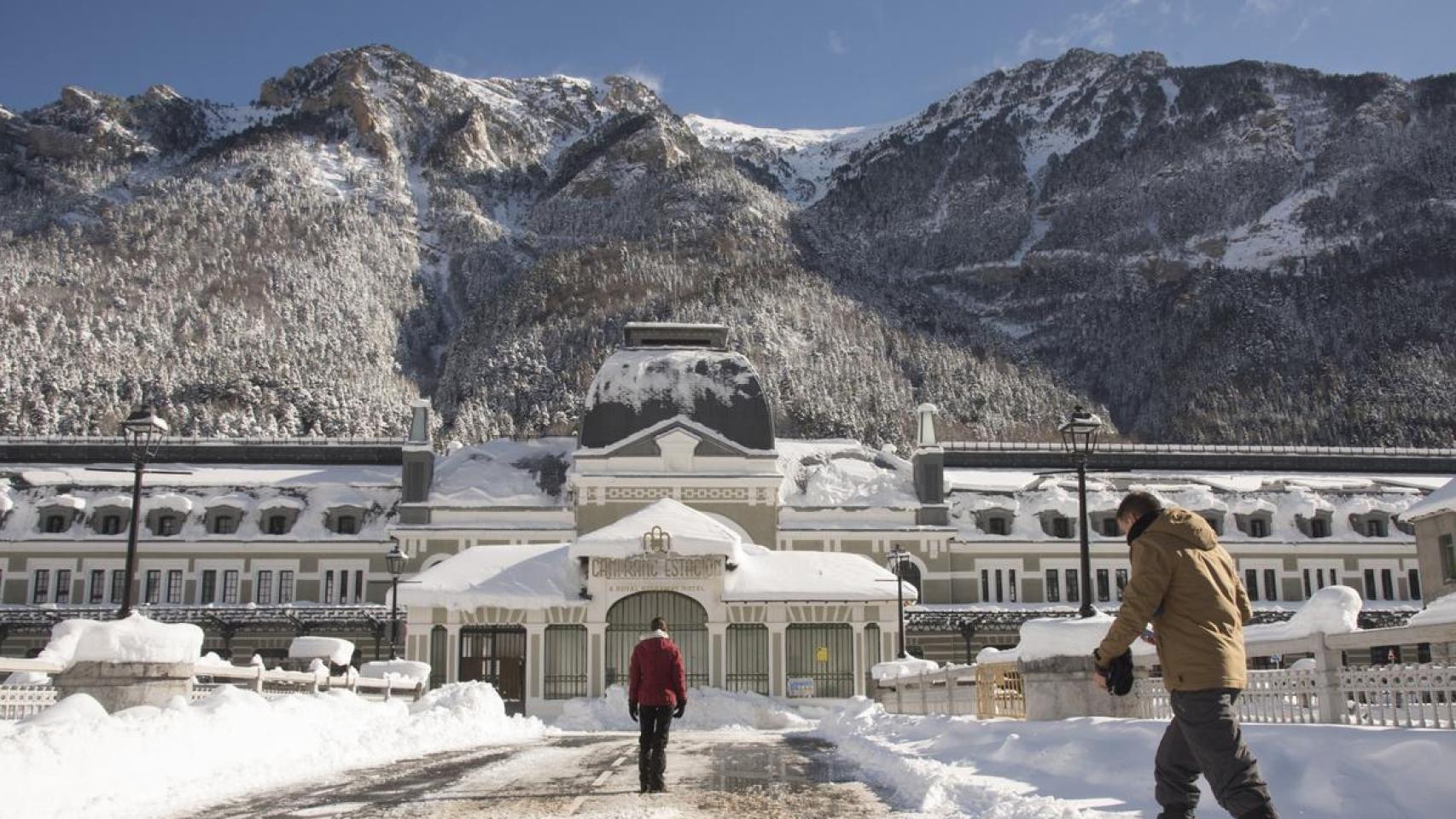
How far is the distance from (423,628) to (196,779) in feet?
93.8

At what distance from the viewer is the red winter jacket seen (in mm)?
15289

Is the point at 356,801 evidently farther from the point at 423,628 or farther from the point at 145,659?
the point at 423,628

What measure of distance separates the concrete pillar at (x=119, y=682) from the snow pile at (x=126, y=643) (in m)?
0.09

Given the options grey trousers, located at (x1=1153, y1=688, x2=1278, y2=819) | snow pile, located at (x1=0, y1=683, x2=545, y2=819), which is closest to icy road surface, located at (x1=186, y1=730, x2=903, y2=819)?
snow pile, located at (x1=0, y1=683, x2=545, y2=819)

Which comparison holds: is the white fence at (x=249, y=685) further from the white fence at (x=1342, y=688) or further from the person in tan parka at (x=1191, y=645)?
the white fence at (x=1342, y=688)

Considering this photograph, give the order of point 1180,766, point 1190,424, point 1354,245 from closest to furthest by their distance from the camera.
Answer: point 1180,766
point 1190,424
point 1354,245

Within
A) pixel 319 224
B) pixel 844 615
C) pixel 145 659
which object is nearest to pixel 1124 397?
Answer: pixel 319 224

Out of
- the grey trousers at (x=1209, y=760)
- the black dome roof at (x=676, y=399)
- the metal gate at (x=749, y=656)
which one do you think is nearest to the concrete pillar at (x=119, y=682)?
the grey trousers at (x=1209, y=760)

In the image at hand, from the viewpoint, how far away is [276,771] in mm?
15891

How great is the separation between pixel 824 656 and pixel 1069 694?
85.6ft

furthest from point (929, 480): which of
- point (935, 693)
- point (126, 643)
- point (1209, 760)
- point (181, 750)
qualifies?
point (1209, 760)

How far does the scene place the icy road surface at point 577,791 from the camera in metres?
12.0

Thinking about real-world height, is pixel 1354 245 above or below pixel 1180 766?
above

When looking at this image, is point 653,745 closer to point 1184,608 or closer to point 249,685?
point 1184,608
